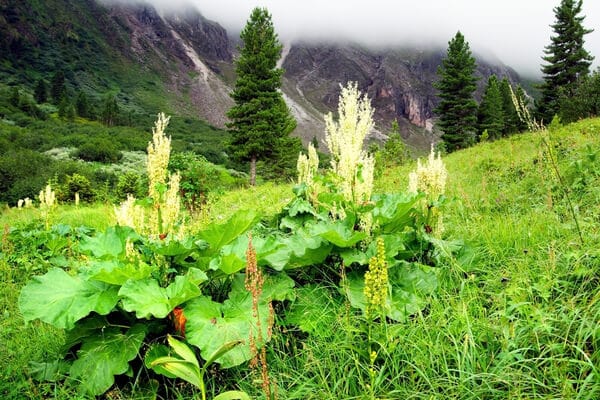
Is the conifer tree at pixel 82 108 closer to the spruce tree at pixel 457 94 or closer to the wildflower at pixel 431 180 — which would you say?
the spruce tree at pixel 457 94

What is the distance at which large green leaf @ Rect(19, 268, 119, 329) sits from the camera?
7.80ft

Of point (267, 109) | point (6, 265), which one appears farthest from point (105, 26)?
point (6, 265)

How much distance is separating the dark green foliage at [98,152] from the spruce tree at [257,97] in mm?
Answer: 20821

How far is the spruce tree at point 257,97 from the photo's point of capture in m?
24.6

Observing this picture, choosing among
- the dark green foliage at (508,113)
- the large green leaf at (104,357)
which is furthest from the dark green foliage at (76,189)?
the dark green foliage at (508,113)

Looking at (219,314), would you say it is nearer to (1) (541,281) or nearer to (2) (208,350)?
(2) (208,350)

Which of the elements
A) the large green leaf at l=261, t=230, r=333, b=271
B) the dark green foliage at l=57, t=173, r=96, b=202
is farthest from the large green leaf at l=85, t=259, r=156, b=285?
the dark green foliage at l=57, t=173, r=96, b=202

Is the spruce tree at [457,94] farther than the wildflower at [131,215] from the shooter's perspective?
Yes

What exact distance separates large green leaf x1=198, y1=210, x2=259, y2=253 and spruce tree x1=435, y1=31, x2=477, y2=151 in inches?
1317

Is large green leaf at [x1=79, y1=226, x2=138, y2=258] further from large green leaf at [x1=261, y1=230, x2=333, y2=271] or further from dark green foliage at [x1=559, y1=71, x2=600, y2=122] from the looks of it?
dark green foliage at [x1=559, y1=71, x2=600, y2=122]

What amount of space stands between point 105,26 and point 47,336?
599 feet

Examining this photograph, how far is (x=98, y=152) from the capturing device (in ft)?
130


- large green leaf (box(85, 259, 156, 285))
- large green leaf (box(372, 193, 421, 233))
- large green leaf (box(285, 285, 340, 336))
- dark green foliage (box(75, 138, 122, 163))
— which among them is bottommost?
dark green foliage (box(75, 138, 122, 163))

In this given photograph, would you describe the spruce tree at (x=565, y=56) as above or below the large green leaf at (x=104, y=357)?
above
